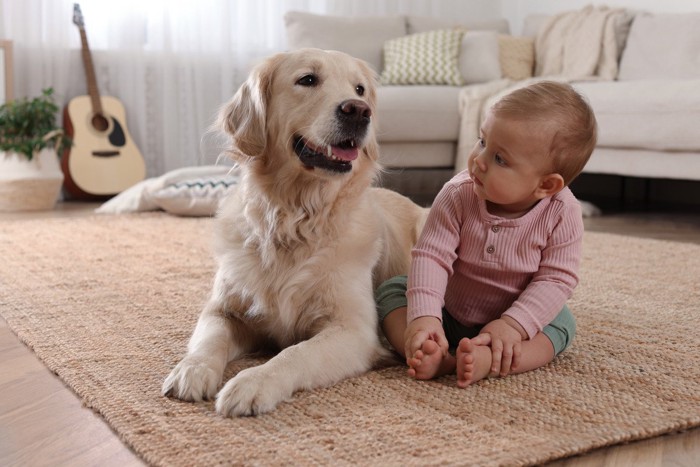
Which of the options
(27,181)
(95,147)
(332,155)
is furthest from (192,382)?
(95,147)

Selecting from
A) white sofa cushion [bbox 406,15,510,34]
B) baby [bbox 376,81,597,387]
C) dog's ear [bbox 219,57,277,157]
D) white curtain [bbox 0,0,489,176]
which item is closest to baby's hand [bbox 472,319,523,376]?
baby [bbox 376,81,597,387]

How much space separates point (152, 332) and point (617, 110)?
8.91 ft

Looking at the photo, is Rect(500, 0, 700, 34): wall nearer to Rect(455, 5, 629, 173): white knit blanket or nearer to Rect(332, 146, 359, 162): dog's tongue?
Rect(455, 5, 629, 173): white knit blanket

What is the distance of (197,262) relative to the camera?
269cm

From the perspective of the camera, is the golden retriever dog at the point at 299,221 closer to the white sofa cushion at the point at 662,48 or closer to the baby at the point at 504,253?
the baby at the point at 504,253

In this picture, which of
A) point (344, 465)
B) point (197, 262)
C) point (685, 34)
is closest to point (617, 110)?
point (685, 34)

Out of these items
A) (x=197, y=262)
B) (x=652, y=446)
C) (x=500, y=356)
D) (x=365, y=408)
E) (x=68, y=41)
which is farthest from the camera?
(x=68, y=41)

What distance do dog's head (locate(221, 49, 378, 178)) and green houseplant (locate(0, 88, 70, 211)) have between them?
2902mm

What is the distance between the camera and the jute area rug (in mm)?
1127

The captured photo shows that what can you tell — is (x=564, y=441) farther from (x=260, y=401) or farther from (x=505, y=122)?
(x=505, y=122)

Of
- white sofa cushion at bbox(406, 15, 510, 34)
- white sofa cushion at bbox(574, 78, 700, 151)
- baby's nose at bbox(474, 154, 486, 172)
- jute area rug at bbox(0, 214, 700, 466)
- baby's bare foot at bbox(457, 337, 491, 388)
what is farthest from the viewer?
white sofa cushion at bbox(406, 15, 510, 34)

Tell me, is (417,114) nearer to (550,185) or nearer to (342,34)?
(342,34)

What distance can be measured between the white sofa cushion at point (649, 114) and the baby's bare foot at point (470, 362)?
2452 mm

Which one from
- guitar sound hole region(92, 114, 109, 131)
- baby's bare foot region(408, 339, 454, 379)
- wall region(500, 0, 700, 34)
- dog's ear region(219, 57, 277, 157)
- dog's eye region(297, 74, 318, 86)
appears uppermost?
wall region(500, 0, 700, 34)
